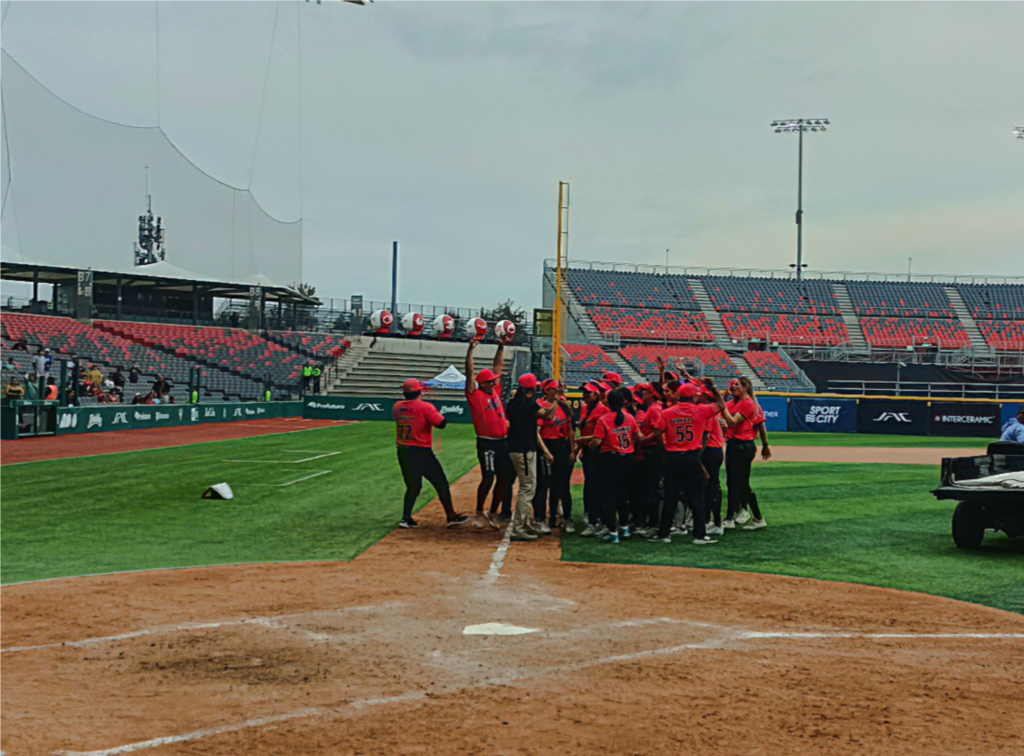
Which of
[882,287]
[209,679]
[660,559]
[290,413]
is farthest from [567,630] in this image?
[882,287]

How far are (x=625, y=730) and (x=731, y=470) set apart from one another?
25.7 ft

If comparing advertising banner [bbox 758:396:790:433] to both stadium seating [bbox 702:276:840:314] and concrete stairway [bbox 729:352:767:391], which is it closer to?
concrete stairway [bbox 729:352:767:391]

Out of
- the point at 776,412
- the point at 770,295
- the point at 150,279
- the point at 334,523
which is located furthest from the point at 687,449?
the point at 770,295

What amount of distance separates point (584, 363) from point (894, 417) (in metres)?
17.4

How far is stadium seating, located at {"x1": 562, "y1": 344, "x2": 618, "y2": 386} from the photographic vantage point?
1971 inches

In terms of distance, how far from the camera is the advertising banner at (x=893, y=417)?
3925 centimetres

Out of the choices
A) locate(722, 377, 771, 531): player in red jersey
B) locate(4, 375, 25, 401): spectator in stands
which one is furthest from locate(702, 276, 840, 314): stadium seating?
locate(722, 377, 771, 531): player in red jersey

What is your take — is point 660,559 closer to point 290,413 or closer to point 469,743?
point 469,743

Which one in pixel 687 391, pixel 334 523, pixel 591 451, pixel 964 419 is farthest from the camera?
pixel 964 419

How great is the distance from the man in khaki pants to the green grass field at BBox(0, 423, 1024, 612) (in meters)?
0.71

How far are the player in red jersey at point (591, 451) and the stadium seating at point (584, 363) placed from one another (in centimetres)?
3612

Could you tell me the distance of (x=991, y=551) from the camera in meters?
11.1

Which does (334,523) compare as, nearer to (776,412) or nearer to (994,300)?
(776,412)

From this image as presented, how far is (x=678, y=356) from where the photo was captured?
54.8 metres
